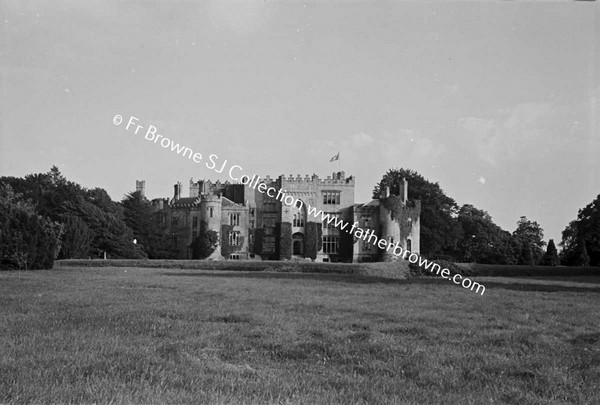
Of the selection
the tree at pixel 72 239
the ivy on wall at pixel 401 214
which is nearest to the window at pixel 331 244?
the ivy on wall at pixel 401 214

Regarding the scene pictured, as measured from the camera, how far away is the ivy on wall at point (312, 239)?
69425 millimetres

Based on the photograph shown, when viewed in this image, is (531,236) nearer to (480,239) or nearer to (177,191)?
(480,239)

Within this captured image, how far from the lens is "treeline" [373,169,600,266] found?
7269 cm

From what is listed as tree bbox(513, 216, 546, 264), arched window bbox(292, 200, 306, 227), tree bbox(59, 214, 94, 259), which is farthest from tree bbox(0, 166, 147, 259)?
tree bbox(513, 216, 546, 264)

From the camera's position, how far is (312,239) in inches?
2751

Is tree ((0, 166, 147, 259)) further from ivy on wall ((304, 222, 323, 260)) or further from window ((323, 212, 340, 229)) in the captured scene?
window ((323, 212, 340, 229))

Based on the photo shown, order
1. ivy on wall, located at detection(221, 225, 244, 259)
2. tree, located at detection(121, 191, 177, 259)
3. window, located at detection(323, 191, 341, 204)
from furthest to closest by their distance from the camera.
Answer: window, located at detection(323, 191, 341, 204) → ivy on wall, located at detection(221, 225, 244, 259) → tree, located at detection(121, 191, 177, 259)

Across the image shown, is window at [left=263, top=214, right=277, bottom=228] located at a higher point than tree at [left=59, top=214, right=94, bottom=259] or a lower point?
higher

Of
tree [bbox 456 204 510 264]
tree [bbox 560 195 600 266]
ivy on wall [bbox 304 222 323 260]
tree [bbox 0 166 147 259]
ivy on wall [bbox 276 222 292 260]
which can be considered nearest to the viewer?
tree [bbox 0 166 147 259]

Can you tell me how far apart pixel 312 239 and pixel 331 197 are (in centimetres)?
589

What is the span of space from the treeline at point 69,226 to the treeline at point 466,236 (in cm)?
2888

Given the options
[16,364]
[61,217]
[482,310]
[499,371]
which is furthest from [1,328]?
[61,217]

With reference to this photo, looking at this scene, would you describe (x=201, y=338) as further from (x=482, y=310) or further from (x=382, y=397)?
(x=482, y=310)

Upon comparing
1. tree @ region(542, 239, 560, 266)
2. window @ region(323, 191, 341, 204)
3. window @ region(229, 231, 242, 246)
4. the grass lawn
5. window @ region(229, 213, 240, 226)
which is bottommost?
the grass lawn
